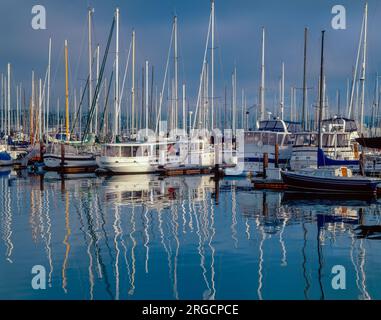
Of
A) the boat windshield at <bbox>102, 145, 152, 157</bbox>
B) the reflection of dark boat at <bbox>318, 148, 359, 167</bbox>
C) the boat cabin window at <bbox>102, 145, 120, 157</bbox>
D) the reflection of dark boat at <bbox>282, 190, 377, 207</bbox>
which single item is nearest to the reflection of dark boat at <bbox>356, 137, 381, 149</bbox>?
the reflection of dark boat at <bbox>282, 190, 377, 207</bbox>

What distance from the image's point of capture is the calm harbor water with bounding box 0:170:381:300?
11914 millimetres

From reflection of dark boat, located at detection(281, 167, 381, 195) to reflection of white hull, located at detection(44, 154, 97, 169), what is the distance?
20656 mm

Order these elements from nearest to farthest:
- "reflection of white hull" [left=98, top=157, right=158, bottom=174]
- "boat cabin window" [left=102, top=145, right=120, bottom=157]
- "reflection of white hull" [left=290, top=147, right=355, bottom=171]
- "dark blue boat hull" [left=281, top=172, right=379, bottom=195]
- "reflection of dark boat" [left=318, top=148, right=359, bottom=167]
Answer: "dark blue boat hull" [left=281, top=172, right=379, bottom=195] → "reflection of dark boat" [left=318, top=148, right=359, bottom=167] → "reflection of white hull" [left=290, top=147, right=355, bottom=171] → "reflection of white hull" [left=98, top=157, right=158, bottom=174] → "boat cabin window" [left=102, top=145, right=120, bottom=157]

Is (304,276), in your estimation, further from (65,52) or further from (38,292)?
(65,52)

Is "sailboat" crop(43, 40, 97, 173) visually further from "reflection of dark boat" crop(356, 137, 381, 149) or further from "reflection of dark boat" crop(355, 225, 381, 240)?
"reflection of dark boat" crop(355, 225, 381, 240)

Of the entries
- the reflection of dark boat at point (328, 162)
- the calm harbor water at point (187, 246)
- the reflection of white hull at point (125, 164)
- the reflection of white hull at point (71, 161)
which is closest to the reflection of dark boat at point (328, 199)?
the calm harbor water at point (187, 246)

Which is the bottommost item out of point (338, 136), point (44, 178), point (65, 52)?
point (44, 178)

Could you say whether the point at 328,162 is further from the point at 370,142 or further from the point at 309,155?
the point at 309,155

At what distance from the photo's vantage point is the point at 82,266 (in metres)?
13.7

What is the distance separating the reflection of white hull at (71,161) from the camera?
44125 millimetres

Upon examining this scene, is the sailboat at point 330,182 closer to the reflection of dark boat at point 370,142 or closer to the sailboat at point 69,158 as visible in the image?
the reflection of dark boat at point 370,142
